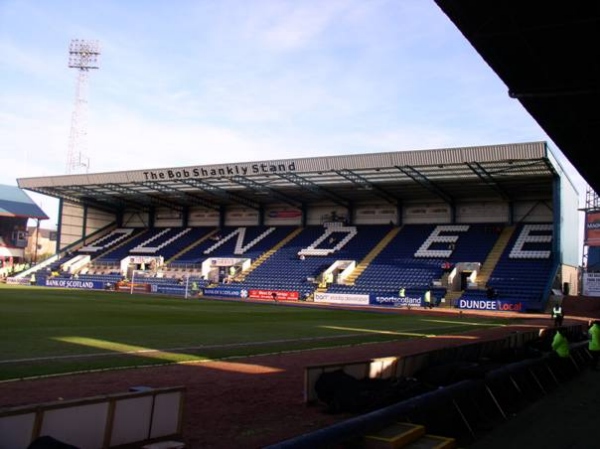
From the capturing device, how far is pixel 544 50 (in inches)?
427

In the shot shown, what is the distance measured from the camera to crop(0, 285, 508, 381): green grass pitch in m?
13.5

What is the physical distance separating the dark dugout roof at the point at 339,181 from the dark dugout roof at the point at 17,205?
1140 cm

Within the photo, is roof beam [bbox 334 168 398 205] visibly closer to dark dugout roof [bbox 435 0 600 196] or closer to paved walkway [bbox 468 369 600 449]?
dark dugout roof [bbox 435 0 600 196]

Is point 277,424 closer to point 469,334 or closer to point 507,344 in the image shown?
point 507,344

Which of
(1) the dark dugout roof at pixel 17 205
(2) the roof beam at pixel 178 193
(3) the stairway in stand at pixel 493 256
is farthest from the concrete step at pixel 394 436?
(1) the dark dugout roof at pixel 17 205

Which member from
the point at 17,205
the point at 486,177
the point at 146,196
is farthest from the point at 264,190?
the point at 17,205

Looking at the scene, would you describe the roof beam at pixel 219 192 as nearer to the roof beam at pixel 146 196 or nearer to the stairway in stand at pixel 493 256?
the roof beam at pixel 146 196

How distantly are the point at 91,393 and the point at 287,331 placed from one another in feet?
46.7

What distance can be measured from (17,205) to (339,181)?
47359 millimetres

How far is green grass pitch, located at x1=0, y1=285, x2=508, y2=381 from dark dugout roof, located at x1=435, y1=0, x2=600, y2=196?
31.0ft

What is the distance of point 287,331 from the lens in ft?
77.7

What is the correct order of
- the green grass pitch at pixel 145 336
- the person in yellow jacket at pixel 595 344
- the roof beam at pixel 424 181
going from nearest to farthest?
the green grass pitch at pixel 145 336, the person in yellow jacket at pixel 595 344, the roof beam at pixel 424 181

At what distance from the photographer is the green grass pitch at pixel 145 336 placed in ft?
44.4

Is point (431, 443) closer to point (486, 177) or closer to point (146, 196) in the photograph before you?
point (486, 177)
